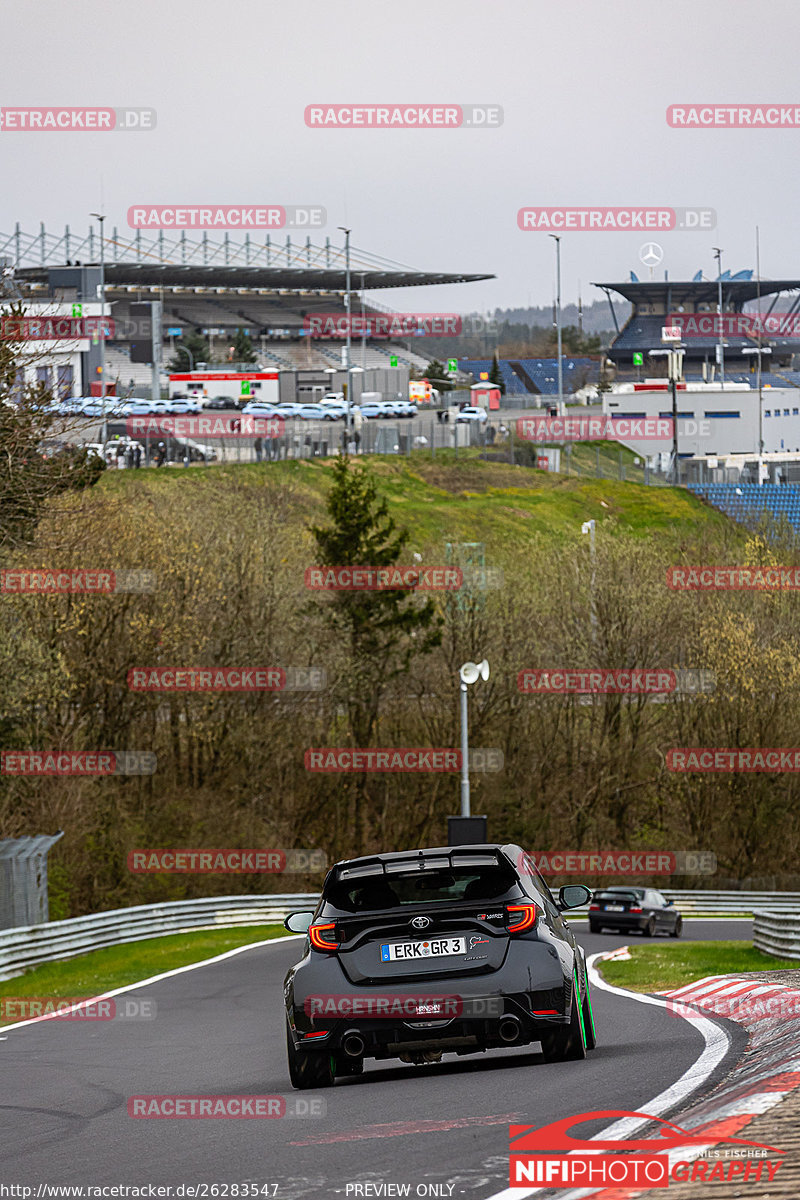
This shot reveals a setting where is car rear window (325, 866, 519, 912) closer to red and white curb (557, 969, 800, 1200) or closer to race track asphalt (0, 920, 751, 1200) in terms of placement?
race track asphalt (0, 920, 751, 1200)

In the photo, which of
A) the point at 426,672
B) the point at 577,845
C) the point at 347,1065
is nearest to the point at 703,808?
the point at 577,845

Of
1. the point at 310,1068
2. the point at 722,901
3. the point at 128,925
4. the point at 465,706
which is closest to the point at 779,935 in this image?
the point at 128,925

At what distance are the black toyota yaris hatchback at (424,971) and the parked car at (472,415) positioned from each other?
9190 cm

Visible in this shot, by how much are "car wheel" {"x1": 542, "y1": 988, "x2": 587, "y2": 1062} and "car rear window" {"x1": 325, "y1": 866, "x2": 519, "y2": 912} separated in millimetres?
821

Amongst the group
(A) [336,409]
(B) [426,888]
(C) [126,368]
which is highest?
(C) [126,368]

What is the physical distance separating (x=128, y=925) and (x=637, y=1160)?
26.9 metres

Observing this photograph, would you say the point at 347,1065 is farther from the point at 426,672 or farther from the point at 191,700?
the point at 426,672

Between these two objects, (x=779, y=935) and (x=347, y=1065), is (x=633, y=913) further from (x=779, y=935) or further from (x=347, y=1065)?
(x=347, y=1065)

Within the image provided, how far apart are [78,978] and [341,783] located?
2627 cm

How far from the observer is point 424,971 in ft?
30.4

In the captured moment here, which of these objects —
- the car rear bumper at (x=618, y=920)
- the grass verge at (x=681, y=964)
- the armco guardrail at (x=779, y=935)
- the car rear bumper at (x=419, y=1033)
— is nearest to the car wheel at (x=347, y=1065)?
the car rear bumper at (x=419, y=1033)

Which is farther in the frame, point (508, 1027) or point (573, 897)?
point (573, 897)

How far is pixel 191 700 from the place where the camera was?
160ft

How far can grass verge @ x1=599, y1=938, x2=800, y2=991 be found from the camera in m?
20.1
